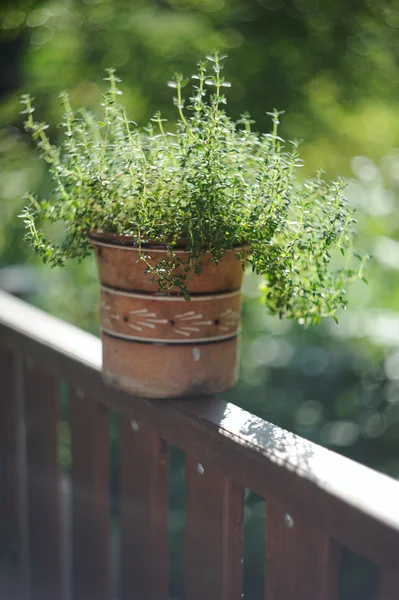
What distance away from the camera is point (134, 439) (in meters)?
1.09

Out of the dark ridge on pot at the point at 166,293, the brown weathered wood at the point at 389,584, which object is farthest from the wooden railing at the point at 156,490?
the dark ridge on pot at the point at 166,293

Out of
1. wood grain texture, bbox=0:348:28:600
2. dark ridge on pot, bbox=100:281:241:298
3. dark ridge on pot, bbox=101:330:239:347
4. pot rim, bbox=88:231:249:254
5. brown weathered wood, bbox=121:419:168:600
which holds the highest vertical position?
pot rim, bbox=88:231:249:254

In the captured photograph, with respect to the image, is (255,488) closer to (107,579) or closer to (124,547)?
(124,547)

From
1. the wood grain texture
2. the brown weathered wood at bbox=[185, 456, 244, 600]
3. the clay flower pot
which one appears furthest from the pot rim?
the wood grain texture

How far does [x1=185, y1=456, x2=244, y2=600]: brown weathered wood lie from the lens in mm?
891

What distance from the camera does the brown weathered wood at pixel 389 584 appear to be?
62cm

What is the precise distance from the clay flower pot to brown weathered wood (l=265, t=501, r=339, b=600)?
0.22 meters

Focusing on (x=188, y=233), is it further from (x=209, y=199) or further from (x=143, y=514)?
(x=143, y=514)

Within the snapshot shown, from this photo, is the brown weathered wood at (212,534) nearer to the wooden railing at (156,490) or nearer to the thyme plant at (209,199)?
the wooden railing at (156,490)

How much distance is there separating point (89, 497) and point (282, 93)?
143cm

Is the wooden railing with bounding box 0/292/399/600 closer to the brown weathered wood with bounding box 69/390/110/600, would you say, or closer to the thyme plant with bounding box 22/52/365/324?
the brown weathered wood with bounding box 69/390/110/600

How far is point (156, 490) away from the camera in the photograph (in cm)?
105

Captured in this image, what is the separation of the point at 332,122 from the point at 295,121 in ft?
0.55

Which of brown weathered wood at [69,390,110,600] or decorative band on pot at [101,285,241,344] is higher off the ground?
decorative band on pot at [101,285,241,344]
